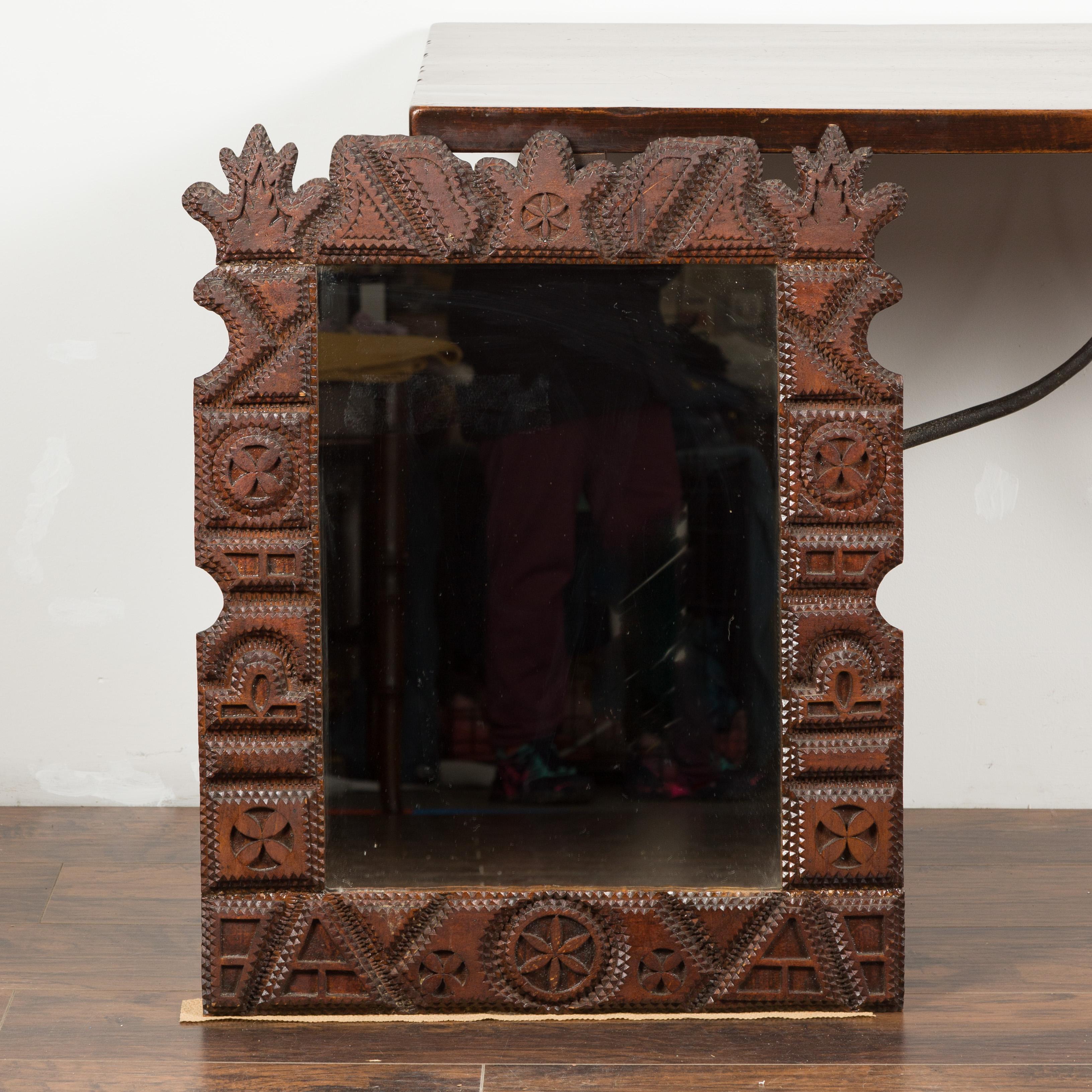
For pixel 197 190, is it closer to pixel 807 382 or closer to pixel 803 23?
pixel 807 382

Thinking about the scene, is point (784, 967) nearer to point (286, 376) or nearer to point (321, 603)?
point (321, 603)

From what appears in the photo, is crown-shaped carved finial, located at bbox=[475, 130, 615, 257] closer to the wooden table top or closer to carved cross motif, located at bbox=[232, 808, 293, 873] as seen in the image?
the wooden table top

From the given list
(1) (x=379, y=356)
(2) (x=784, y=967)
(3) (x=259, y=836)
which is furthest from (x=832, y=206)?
(3) (x=259, y=836)

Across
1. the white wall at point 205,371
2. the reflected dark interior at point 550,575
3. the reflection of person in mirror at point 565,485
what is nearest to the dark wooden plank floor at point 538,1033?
the reflected dark interior at point 550,575

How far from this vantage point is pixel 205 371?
2.22 metres

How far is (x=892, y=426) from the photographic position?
151 centimetres

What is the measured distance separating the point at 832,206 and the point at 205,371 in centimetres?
119

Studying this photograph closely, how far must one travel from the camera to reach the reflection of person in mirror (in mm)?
1517

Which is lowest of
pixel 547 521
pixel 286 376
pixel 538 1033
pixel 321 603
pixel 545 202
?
pixel 538 1033

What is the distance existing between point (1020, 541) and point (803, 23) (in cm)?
99

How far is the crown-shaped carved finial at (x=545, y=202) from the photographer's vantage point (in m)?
1.49

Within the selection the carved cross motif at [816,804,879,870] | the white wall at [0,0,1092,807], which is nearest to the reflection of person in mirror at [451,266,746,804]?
the carved cross motif at [816,804,879,870]

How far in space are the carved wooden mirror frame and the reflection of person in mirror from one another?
0.20 ft

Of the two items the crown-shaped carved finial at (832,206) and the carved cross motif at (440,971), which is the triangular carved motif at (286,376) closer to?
the crown-shaped carved finial at (832,206)
